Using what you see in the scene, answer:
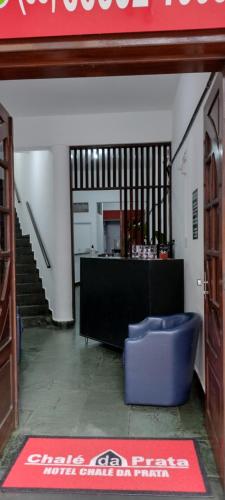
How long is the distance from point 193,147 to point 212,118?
143cm

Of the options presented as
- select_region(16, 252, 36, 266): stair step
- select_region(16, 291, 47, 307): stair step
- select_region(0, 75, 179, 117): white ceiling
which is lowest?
select_region(16, 291, 47, 307): stair step

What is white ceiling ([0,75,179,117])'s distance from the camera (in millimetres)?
5105

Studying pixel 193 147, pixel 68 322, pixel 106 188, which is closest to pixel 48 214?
pixel 106 188

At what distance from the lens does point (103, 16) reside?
1.93 metres

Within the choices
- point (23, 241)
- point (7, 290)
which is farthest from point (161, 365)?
point (23, 241)

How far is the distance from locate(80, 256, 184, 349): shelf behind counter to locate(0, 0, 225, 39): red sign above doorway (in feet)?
9.32

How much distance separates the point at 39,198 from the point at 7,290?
5.56 metres

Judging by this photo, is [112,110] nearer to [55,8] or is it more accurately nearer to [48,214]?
[48,214]

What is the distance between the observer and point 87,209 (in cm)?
1350

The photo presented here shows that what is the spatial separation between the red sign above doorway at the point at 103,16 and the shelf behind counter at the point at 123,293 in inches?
112

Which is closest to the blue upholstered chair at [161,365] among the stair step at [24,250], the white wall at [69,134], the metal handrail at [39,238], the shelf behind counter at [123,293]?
the shelf behind counter at [123,293]

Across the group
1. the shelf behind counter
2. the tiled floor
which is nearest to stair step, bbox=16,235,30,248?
the shelf behind counter

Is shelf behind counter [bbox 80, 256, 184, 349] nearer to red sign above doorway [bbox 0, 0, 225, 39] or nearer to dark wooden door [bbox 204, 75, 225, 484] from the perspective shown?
dark wooden door [bbox 204, 75, 225, 484]

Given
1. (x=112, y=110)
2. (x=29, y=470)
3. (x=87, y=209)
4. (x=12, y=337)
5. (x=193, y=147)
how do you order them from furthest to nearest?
(x=87, y=209)
(x=112, y=110)
(x=193, y=147)
(x=12, y=337)
(x=29, y=470)
